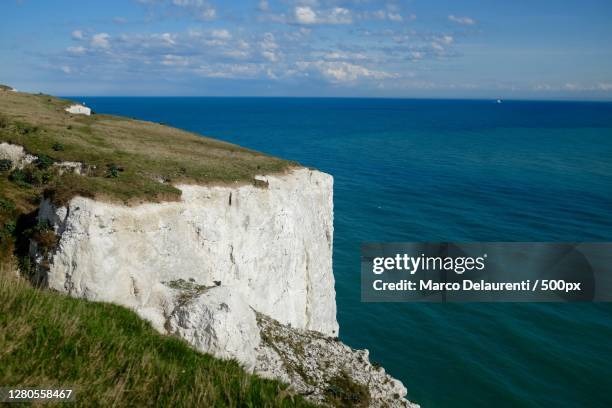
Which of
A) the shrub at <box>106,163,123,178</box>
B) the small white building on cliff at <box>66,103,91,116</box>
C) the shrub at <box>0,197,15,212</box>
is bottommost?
the shrub at <box>0,197,15,212</box>

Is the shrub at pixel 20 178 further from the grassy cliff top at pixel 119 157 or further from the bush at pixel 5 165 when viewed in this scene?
the bush at pixel 5 165

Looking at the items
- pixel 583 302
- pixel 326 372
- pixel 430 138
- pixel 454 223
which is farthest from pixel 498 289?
pixel 430 138

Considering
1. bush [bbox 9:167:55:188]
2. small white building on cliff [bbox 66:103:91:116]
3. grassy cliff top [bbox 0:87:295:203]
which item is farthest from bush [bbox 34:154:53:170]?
small white building on cliff [bbox 66:103:91:116]

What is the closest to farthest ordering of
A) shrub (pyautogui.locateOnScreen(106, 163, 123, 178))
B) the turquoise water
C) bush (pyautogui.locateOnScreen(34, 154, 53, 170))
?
shrub (pyautogui.locateOnScreen(106, 163, 123, 178)), bush (pyautogui.locateOnScreen(34, 154, 53, 170)), the turquoise water

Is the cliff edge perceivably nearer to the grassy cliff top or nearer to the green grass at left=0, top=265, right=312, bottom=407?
the grassy cliff top

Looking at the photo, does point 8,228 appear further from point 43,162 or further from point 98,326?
point 98,326

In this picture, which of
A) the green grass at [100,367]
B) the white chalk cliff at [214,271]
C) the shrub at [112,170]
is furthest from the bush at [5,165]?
the green grass at [100,367]
